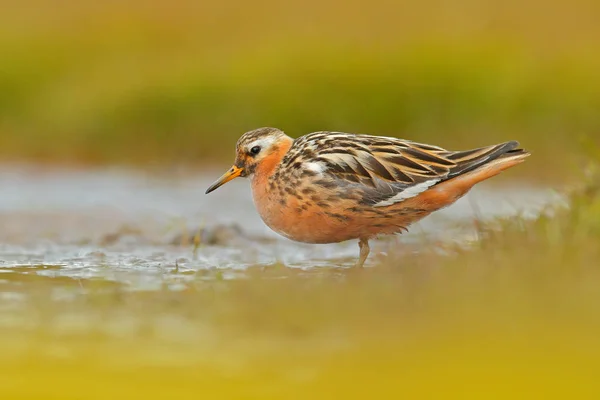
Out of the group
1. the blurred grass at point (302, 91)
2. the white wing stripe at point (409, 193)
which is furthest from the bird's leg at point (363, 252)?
the blurred grass at point (302, 91)

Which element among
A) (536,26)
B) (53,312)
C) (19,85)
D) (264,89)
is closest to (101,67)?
(19,85)

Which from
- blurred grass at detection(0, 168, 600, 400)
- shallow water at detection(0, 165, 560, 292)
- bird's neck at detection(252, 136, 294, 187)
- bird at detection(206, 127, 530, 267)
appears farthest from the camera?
bird's neck at detection(252, 136, 294, 187)

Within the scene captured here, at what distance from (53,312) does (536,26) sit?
1639cm

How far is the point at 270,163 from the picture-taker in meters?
10.2

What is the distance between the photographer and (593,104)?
17.4 metres

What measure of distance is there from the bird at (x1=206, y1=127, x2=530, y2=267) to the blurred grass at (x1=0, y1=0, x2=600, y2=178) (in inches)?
244

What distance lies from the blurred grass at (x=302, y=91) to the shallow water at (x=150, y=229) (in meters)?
1.02

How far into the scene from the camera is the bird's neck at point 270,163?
10078mm

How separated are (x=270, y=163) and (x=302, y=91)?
7.90 m

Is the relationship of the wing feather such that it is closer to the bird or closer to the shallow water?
the bird

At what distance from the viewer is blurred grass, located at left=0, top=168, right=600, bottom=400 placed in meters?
5.56

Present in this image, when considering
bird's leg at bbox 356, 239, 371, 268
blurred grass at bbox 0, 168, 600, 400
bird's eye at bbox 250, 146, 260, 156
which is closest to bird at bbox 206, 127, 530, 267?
bird's leg at bbox 356, 239, 371, 268

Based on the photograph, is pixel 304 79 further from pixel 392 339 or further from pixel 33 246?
pixel 392 339

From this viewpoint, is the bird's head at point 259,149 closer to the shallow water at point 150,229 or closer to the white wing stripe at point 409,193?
the shallow water at point 150,229
